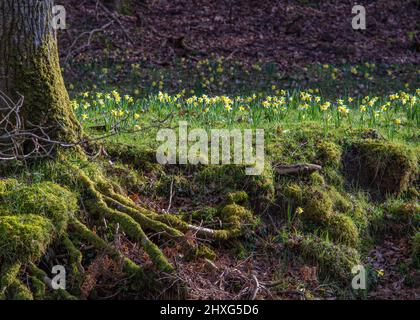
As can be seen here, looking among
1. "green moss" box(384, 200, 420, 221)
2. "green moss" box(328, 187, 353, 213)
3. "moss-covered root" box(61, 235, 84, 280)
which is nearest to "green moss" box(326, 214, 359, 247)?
"green moss" box(328, 187, 353, 213)

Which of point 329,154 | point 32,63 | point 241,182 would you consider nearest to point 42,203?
point 32,63

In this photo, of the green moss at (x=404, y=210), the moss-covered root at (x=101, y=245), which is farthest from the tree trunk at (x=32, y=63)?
the green moss at (x=404, y=210)

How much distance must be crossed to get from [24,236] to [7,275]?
292 mm

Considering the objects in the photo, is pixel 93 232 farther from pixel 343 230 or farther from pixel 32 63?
pixel 343 230

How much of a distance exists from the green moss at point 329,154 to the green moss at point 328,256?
0.94m

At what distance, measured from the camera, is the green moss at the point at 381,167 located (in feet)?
18.1

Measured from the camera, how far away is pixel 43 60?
4.93m

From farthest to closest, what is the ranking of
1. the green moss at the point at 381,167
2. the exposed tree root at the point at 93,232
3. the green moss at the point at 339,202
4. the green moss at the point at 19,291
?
the green moss at the point at 381,167 < the green moss at the point at 339,202 < the exposed tree root at the point at 93,232 < the green moss at the point at 19,291

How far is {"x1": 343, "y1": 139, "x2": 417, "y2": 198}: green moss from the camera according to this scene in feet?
18.1

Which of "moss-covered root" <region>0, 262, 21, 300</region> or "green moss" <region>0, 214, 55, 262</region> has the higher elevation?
"green moss" <region>0, 214, 55, 262</region>

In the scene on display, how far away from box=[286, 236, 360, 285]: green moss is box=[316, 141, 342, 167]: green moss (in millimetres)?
939

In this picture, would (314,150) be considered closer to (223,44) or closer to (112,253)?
(112,253)

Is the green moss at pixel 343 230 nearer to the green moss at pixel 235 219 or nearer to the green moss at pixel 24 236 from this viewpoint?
the green moss at pixel 235 219

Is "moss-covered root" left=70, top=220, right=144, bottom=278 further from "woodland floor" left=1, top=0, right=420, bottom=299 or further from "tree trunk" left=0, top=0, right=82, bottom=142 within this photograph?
"tree trunk" left=0, top=0, right=82, bottom=142
